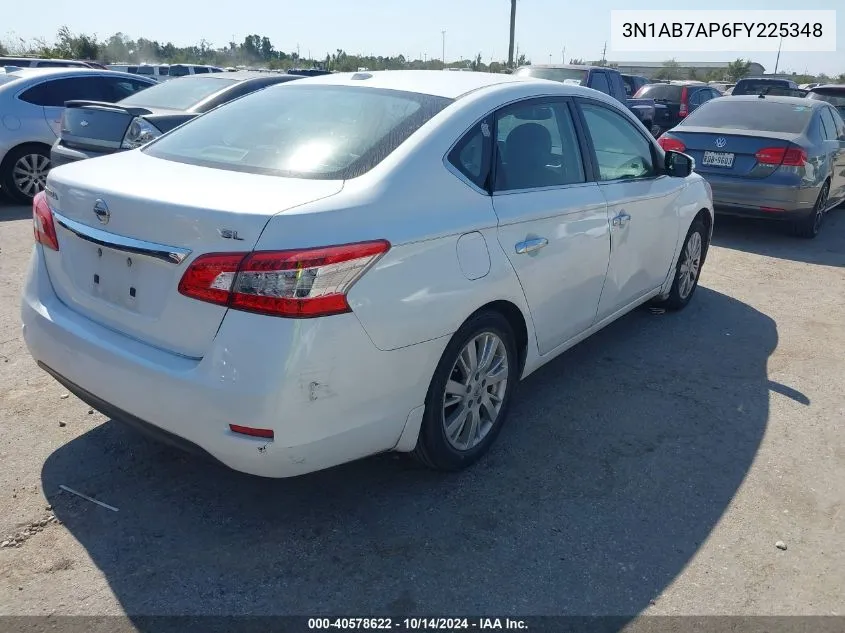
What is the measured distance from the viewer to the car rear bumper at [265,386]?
2.45 meters

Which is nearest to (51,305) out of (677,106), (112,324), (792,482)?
(112,324)

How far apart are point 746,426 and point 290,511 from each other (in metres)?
2.48

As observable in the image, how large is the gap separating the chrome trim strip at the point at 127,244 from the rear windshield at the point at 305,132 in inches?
21.8

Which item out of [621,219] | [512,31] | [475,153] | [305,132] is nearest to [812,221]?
[621,219]

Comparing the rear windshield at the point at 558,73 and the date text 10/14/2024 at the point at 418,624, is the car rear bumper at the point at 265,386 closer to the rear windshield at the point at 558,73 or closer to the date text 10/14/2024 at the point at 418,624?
the date text 10/14/2024 at the point at 418,624

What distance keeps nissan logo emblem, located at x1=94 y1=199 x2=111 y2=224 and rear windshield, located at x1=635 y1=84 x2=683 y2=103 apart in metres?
17.1

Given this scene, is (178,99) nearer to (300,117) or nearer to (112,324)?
(300,117)

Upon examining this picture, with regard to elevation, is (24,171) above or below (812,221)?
above

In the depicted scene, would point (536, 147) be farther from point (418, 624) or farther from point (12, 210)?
point (12, 210)

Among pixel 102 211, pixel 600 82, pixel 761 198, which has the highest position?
pixel 600 82

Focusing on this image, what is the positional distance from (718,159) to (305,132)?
6408 millimetres

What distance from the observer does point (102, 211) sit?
8.98 feet

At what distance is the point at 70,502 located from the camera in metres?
3.05

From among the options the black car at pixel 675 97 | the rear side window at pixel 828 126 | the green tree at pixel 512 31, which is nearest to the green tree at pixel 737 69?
the green tree at pixel 512 31
